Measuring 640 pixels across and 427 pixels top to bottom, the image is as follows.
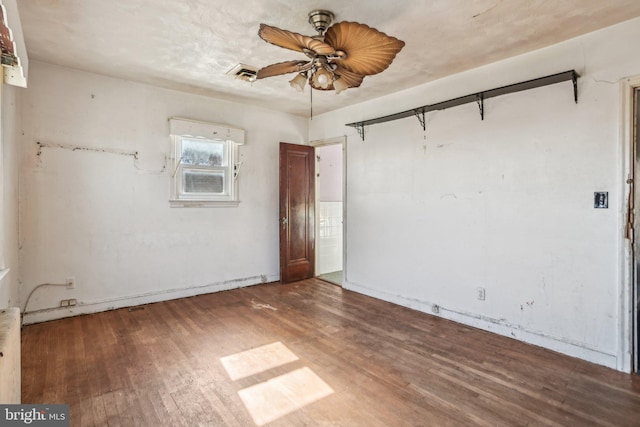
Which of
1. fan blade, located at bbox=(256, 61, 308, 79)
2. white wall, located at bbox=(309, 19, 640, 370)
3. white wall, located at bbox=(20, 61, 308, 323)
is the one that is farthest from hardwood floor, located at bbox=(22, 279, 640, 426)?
fan blade, located at bbox=(256, 61, 308, 79)

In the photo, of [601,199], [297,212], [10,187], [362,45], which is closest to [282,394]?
[362,45]

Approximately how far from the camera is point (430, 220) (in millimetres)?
3586

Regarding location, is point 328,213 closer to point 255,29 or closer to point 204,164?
point 204,164

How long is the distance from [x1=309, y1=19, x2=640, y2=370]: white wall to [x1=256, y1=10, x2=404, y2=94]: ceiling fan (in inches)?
62.0

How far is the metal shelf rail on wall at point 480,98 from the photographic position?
2.57 meters

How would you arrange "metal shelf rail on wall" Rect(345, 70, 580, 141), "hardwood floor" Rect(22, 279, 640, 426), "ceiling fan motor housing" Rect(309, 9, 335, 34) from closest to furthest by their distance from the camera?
1. "hardwood floor" Rect(22, 279, 640, 426)
2. "ceiling fan motor housing" Rect(309, 9, 335, 34)
3. "metal shelf rail on wall" Rect(345, 70, 580, 141)

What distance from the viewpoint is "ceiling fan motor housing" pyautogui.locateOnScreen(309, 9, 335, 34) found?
2.21 m

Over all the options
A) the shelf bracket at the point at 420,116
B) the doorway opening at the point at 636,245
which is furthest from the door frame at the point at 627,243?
the shelf bracket at the point at 420,116

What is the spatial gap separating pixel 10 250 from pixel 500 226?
431cm

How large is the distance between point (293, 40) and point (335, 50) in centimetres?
26

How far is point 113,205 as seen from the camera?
3602 millimetres

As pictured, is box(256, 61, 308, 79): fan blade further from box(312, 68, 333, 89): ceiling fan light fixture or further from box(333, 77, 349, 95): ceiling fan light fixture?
box(333, 77, 349, 95): ceiling fan light fixture

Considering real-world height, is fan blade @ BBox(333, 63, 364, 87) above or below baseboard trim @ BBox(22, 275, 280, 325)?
above

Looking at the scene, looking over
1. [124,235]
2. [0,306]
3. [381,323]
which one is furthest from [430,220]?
[0,306]
